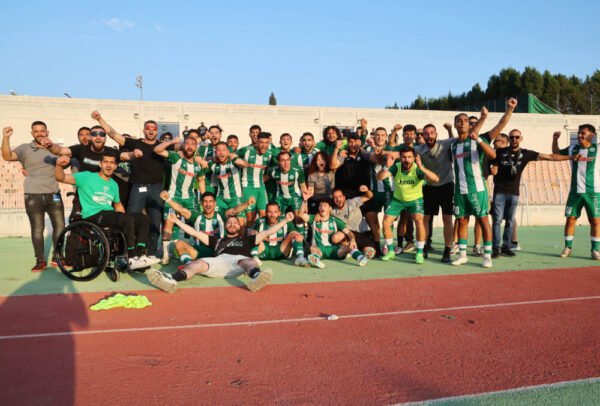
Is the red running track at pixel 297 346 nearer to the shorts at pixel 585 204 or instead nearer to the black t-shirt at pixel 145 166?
the black t-shirt at pixel 145 166

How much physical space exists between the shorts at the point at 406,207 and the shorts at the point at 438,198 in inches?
22.9

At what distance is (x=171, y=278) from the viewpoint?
532 centimetres

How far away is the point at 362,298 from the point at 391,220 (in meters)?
2.49

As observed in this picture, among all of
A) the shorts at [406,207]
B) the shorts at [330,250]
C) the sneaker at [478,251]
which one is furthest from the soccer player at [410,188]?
the sneaker at [478,251]

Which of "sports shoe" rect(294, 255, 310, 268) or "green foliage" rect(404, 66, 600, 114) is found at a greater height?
Answer: "green foliage" rect(404, 66, 600, 114)

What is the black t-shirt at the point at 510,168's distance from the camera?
7824mm

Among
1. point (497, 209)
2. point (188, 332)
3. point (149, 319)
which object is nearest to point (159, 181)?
point (149, 319)

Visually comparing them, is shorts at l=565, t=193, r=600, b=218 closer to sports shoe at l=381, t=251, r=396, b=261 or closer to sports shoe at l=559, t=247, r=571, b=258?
sports shoe at l=559, t=247, r=571, b=258

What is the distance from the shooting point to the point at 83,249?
19.0 feet

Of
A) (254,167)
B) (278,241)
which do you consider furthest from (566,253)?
(254,167)

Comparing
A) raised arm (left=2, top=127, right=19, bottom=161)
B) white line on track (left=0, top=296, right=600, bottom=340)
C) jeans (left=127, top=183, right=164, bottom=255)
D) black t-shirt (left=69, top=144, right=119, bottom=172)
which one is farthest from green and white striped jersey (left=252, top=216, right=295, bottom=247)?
raised arm (left=2, top=127, right=19, bottom=161)

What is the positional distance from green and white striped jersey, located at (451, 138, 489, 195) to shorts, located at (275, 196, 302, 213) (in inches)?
99.7

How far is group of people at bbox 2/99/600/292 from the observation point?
6.49 meters

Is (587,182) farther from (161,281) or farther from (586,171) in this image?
(161,281)
